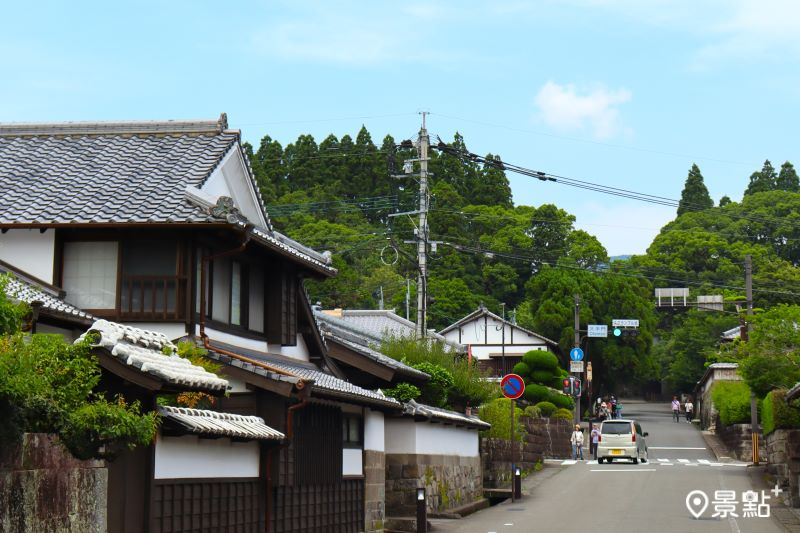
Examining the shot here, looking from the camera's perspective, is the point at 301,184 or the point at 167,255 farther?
the point at 301,184

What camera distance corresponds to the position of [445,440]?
2861 cm

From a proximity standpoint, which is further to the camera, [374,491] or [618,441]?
[618,441]

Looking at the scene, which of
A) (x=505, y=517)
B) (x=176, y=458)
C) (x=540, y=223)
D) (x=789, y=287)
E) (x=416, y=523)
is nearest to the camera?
(x=176, y=458)

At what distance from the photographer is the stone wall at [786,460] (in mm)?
26014

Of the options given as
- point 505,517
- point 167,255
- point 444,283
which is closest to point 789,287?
point 444,283

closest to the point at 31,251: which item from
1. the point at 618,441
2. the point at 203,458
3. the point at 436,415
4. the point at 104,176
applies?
the point at 104,176

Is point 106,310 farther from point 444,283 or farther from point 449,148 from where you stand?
point 444,283

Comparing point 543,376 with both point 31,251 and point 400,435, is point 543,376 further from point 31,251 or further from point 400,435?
point 31,251

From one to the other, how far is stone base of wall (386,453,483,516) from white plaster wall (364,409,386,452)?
153 cm

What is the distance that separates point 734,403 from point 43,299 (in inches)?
1638

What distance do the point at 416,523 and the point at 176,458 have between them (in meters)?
10.7

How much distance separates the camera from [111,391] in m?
11.1

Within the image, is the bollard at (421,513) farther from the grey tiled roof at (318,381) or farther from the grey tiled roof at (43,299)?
the grey tiled roof at (43,299)

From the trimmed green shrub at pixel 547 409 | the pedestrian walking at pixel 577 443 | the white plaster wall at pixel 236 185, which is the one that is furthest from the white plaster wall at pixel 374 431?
the trimmed green shrub at pixel 547 409
